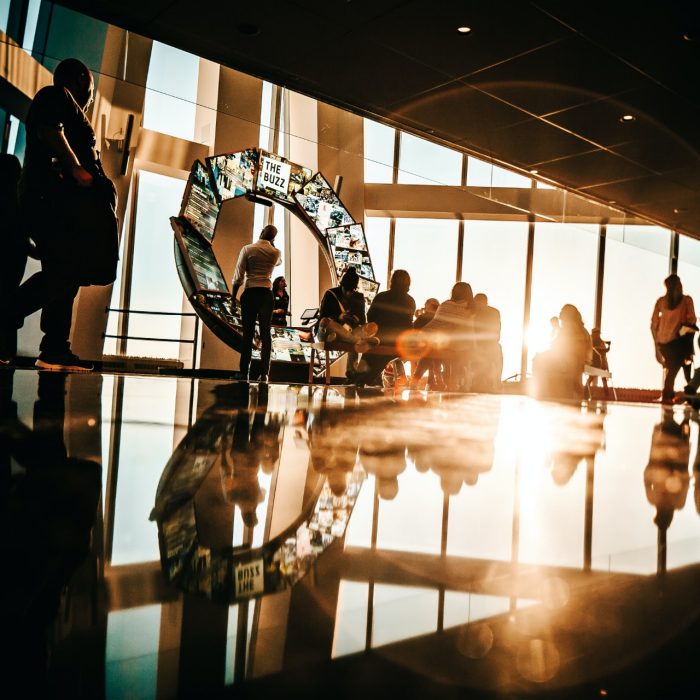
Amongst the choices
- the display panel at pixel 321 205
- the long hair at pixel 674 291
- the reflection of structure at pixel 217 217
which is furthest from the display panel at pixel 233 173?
the long hair at pixel 674 291

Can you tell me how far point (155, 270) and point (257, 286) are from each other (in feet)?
14.9

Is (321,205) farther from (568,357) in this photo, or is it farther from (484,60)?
(568,357)

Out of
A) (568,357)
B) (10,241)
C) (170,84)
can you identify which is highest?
(170,84)

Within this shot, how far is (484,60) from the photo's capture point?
17.4 feet

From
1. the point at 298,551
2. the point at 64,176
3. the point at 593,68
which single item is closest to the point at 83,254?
the point at 64,176

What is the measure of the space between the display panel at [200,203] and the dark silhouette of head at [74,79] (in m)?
3.88

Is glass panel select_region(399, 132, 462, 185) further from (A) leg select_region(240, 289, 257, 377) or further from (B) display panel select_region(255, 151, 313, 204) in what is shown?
(A) leg select_region(240, 289, 257, 377)

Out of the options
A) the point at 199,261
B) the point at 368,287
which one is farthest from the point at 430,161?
the point at 199,261

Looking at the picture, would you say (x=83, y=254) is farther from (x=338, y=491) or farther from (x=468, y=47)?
(x=468, y=47)

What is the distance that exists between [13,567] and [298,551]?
0.15 metres

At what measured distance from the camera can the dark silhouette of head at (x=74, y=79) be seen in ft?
8.87

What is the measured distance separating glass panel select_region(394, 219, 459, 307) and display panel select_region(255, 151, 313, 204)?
4.55 m

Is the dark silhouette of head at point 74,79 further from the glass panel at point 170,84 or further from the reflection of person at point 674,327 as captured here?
the reflection of person at point 674,327

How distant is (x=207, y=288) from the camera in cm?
649
